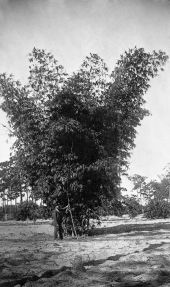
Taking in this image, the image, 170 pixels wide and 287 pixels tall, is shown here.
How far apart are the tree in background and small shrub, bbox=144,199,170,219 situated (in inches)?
812

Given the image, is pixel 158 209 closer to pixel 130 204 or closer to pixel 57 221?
pixel 130 204

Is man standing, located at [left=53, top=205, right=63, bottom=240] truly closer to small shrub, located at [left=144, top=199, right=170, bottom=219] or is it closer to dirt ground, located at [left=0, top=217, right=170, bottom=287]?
dirt ground, located at [left=0, top=217, right=170, bottom=287]

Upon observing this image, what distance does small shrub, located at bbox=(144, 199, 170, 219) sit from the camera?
114 ft

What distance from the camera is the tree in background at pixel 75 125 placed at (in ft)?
46.5

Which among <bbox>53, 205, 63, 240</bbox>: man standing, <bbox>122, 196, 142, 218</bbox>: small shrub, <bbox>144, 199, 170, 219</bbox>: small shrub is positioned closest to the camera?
<bbox>53, 205, 63, 240</bbox>: man standing

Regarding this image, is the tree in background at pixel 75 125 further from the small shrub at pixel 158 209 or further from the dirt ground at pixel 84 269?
Answer: the small shrub at pixel 158 209

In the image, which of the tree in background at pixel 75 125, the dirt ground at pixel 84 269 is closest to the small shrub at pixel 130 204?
the tree in background at pixel 75 125

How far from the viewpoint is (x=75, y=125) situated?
1402 cm

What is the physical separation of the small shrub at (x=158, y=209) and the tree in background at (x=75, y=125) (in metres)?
20.6

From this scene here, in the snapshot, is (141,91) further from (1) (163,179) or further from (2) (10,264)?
(1) (163,179)

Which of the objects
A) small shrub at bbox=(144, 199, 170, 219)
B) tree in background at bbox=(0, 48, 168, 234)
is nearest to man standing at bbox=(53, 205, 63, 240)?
tree in background at bbox=(0, 48, 168, 234)

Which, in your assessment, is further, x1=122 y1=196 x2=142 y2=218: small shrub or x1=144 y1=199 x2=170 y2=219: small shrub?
x1=144 y1=199 x2=170 y2=219: small shrub

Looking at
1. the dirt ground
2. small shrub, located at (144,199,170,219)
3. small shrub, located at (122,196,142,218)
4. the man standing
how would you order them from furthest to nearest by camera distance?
small shrub, located at (144,199,170,219)
small shrub, located at (122,196,142,218)
the man standing
the dirt ground

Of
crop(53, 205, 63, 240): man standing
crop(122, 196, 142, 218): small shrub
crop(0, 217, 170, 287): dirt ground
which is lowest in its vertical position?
crop(0, 217, 170, 287): dirt ground
